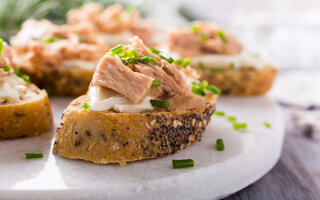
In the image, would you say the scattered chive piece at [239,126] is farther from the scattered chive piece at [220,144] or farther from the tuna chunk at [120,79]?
the tuna chunk at [120,79]

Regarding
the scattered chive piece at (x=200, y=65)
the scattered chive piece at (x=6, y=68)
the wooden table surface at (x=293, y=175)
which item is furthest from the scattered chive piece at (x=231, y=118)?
the scattered chive piece at (x=6, y=68)

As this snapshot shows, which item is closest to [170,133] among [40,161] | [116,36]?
[40,161]

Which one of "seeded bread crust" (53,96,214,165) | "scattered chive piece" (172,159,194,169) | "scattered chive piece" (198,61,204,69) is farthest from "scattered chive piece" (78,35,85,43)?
"scattered chive piece" (172,159,194,169)

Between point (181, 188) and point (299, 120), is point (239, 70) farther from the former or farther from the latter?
point (181, 188)

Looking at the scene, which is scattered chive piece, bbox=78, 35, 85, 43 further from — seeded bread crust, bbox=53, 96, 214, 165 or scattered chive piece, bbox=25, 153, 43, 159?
scattered chive piece, bbox=25, 153, 43, 159

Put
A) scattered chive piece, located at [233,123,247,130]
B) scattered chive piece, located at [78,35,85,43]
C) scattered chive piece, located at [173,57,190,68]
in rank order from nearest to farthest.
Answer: scattered chive piece, located at [173,57,190,68] < scattered chive piece, located at [233,123,247,130] < scattered chive piece, located at [78,35,85,43]
